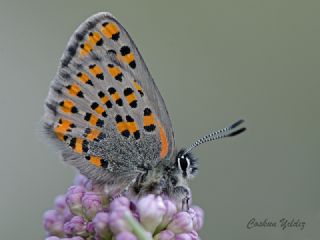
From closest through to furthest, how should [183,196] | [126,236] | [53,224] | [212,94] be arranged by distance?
[126,236]
[53,224]
[183,196]
[212,94]

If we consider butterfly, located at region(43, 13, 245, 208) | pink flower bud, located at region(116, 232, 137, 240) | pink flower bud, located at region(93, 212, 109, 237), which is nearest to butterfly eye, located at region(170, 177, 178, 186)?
butterfly, located at region(43, 13, 245, 208)

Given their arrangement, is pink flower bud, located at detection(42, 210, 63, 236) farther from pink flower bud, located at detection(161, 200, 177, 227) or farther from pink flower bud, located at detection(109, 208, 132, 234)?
pink flower bud, located at detection(161, 200, 177, 227)

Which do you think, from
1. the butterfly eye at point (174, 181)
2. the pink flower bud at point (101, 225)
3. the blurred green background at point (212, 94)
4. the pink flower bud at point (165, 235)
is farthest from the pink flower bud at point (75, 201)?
the blurred green background at point (212, 94)

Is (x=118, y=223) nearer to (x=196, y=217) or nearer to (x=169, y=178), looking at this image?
(x=196, y=217)

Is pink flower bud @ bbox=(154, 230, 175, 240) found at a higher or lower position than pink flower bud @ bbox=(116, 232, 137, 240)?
higher

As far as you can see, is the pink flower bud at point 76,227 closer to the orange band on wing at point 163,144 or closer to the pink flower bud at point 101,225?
the pink flower bud at point 101,225

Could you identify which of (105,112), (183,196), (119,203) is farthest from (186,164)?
(119,203)
